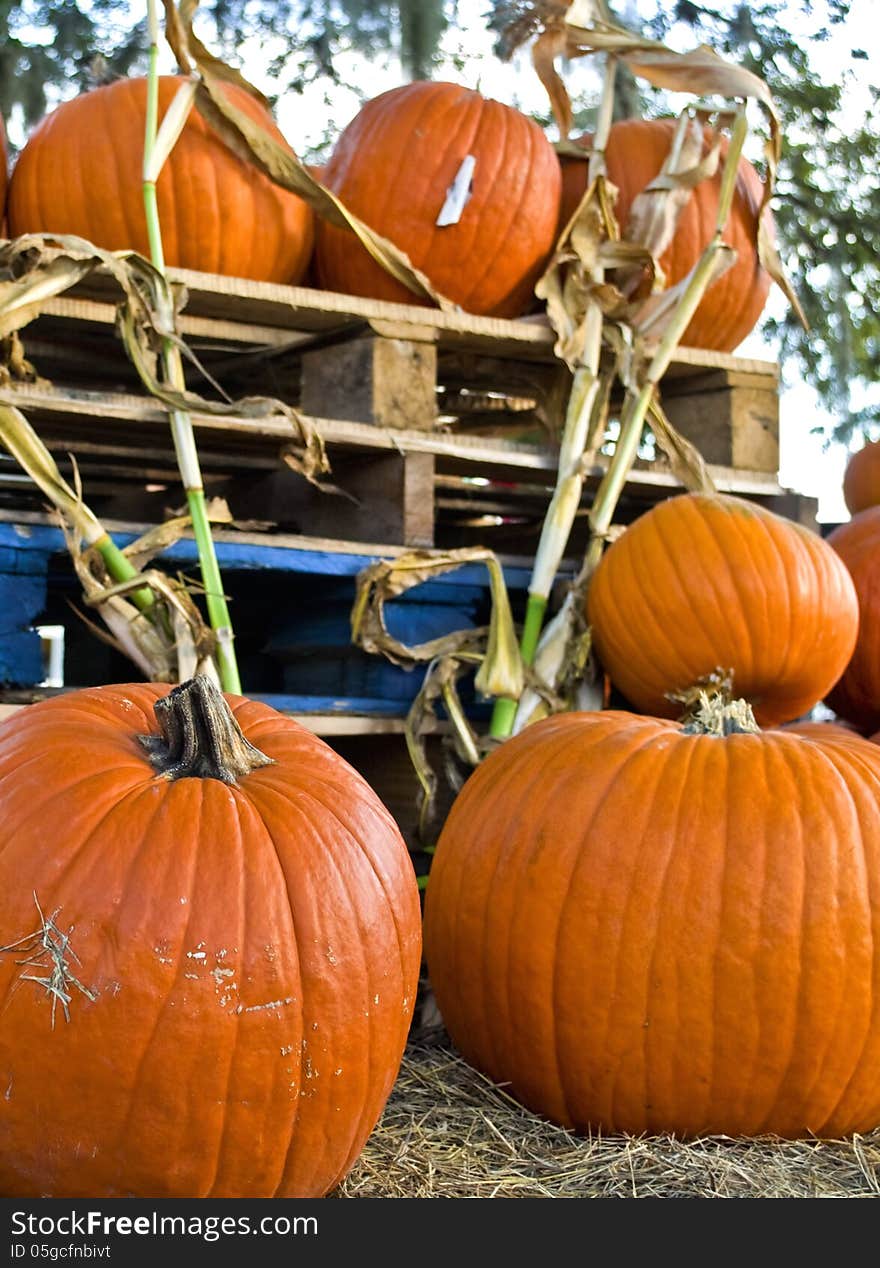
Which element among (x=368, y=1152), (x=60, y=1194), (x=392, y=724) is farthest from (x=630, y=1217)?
(x=392, y=724)

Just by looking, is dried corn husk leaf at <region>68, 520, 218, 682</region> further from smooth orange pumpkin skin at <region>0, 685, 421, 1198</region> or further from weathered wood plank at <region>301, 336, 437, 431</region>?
smooth orange pumpkin skin at <region>0, 685, 421, 1198</region>

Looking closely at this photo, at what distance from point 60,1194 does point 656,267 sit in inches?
95.2

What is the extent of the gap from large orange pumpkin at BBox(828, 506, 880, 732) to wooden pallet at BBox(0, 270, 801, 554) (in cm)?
21

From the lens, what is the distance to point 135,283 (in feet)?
8.85

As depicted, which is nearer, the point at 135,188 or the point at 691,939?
the point at 691,939

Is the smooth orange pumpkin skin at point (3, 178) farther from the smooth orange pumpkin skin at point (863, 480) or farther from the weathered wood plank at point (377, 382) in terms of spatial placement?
the smooth orange pumpkin skin at point (863, 480)

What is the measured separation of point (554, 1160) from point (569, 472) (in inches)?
61.5

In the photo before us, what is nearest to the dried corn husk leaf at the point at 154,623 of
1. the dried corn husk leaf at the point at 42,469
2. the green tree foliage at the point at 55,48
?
the dried corn husk leaf at the point at 42,469

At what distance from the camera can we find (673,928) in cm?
206

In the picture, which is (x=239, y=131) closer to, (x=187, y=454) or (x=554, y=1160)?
(x=187, y=454)

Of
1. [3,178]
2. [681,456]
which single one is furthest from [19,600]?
[681,456]

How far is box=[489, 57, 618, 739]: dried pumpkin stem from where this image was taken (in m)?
2.97

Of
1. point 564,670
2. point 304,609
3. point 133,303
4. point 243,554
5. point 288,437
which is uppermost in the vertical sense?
point 133,303

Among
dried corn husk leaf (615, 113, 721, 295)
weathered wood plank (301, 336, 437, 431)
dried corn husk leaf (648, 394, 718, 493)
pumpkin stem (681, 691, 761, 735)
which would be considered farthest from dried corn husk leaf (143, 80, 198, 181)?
pumpkin stem (681, 691, 761, 735)
